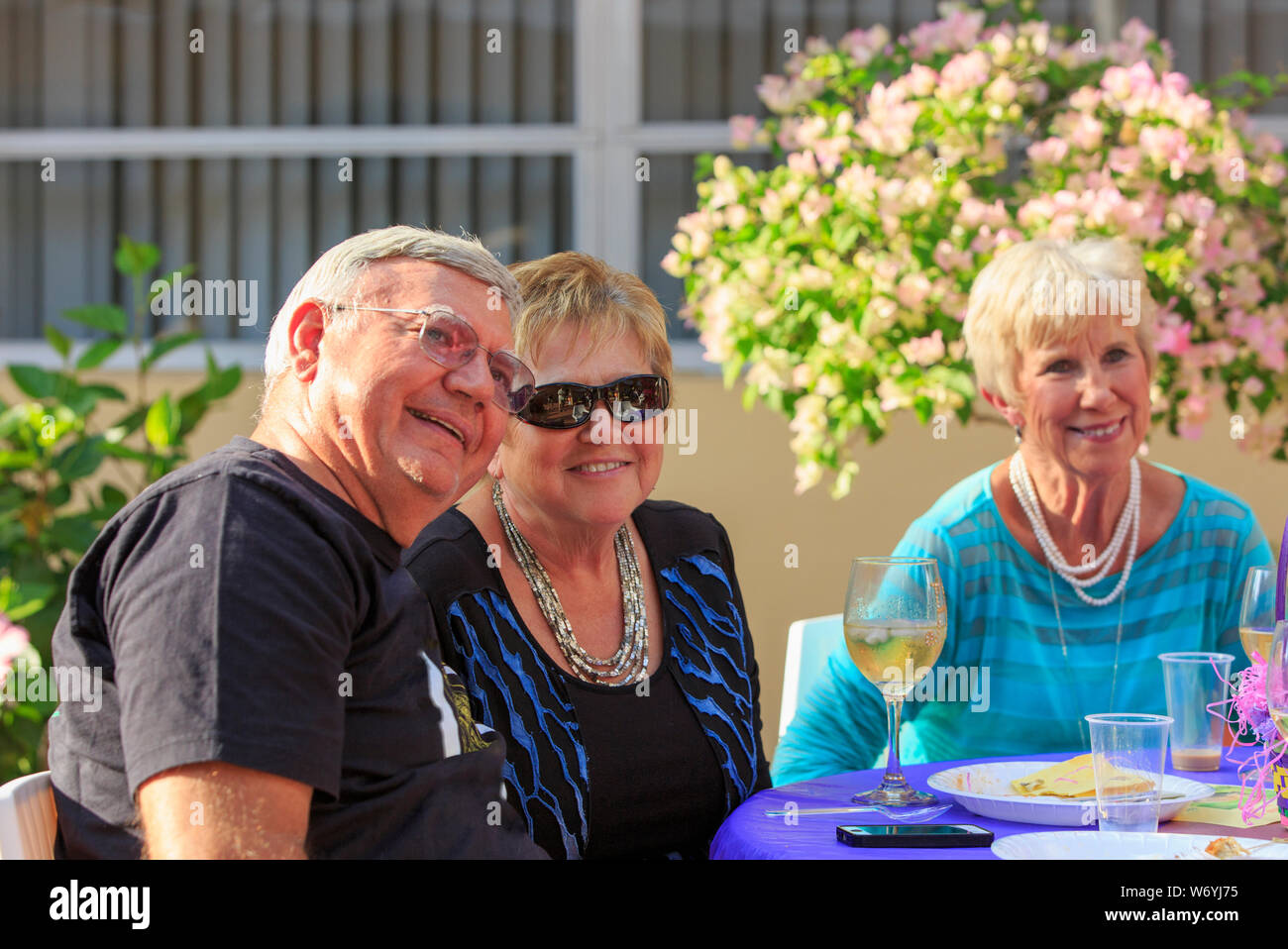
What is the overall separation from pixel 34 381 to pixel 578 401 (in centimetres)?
257

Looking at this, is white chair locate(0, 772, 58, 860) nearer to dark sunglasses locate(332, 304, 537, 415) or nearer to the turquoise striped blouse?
dark sunglasses locate(332, 304, 537, 415)

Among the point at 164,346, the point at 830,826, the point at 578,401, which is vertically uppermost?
the point at 164,346

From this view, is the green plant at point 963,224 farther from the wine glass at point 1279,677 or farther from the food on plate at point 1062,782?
the wine glass at point 1279,677

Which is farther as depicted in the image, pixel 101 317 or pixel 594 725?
pixel 101 317

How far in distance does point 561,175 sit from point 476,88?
451 mm

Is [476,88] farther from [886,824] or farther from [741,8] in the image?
[886,824]

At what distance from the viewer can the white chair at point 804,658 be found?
8.85ft

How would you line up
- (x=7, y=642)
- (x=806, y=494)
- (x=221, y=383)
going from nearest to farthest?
(x=7, y=642) < (x=221, y=383) < (x=806, y=494)

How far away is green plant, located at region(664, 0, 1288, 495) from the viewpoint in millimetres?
3531

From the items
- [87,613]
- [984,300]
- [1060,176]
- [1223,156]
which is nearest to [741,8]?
[1060,176]

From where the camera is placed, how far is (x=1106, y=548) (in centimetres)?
257

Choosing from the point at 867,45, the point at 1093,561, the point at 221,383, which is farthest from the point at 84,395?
the point at 1093,561

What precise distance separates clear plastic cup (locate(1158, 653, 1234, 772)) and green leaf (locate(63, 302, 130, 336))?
343cm

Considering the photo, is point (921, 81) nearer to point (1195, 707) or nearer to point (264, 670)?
point (1195, 707)
